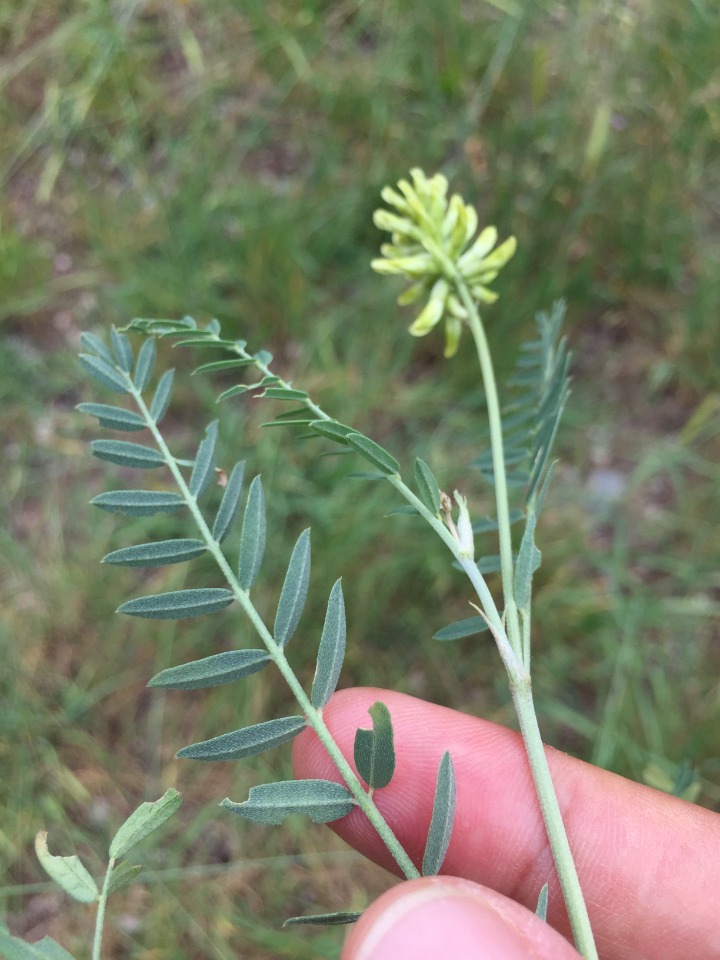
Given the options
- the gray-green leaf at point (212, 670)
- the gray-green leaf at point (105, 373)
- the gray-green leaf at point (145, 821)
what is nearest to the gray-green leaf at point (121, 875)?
the gray-green leaf at point (145, 821)

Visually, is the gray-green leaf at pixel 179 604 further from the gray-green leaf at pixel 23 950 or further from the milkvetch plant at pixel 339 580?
the gray-green leaf at pixel 23 950

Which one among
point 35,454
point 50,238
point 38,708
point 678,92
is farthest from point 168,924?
point 678,92

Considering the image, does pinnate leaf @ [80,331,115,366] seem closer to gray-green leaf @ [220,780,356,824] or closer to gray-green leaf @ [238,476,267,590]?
gray-green leaf @ [238,476,267,590]

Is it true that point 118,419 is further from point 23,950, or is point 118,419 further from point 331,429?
point 23,950

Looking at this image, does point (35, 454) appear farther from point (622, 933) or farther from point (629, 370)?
point (622, 933)

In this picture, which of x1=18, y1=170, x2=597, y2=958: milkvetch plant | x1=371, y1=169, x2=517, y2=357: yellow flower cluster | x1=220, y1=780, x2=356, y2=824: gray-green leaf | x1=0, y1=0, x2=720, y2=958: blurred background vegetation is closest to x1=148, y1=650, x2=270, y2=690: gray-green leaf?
x1=18, y1=170, x2=597, y2=958: milkvetch plant

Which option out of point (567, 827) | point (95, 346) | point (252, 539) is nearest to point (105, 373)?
point (95, 346)
